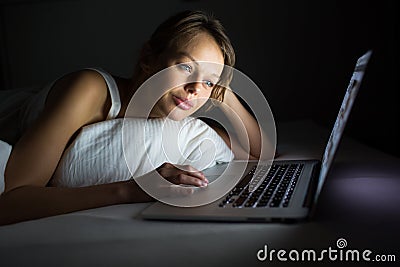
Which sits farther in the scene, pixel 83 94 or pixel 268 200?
pixel 83 94

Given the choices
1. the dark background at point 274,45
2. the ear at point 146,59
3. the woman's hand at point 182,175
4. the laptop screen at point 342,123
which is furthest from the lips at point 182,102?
the dark background at point 274,45

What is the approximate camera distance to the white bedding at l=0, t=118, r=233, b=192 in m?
0.87

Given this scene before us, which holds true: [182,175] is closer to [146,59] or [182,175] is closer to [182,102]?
[182,102]

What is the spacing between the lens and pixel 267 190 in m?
0.78

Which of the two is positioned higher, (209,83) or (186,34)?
(186,34)

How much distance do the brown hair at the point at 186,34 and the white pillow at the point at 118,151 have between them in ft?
0.69

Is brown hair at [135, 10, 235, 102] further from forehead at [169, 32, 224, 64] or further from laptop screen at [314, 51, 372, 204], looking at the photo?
laptop screen at [314, 51, 372, 204]

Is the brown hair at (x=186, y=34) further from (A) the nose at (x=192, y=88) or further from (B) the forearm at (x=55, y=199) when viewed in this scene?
(B) the forearm at (x=55, y=199)

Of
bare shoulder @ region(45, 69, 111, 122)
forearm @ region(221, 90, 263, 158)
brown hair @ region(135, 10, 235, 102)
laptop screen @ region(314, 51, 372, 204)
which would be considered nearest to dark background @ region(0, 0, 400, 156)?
forearm @ region(221, 90, 263, 158)

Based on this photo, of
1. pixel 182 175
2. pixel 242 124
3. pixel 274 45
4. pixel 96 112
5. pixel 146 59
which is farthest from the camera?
pixel 274 45

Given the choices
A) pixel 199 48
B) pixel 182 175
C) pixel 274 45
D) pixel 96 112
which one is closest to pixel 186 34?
pixel 199 48

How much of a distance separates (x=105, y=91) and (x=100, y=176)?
0.75 ft

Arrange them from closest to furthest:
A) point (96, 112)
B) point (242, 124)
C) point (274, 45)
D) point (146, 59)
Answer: point (96, 112) < point (146, 59) < point (242, 124) < point (274, 45)

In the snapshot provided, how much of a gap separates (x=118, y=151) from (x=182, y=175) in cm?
19
